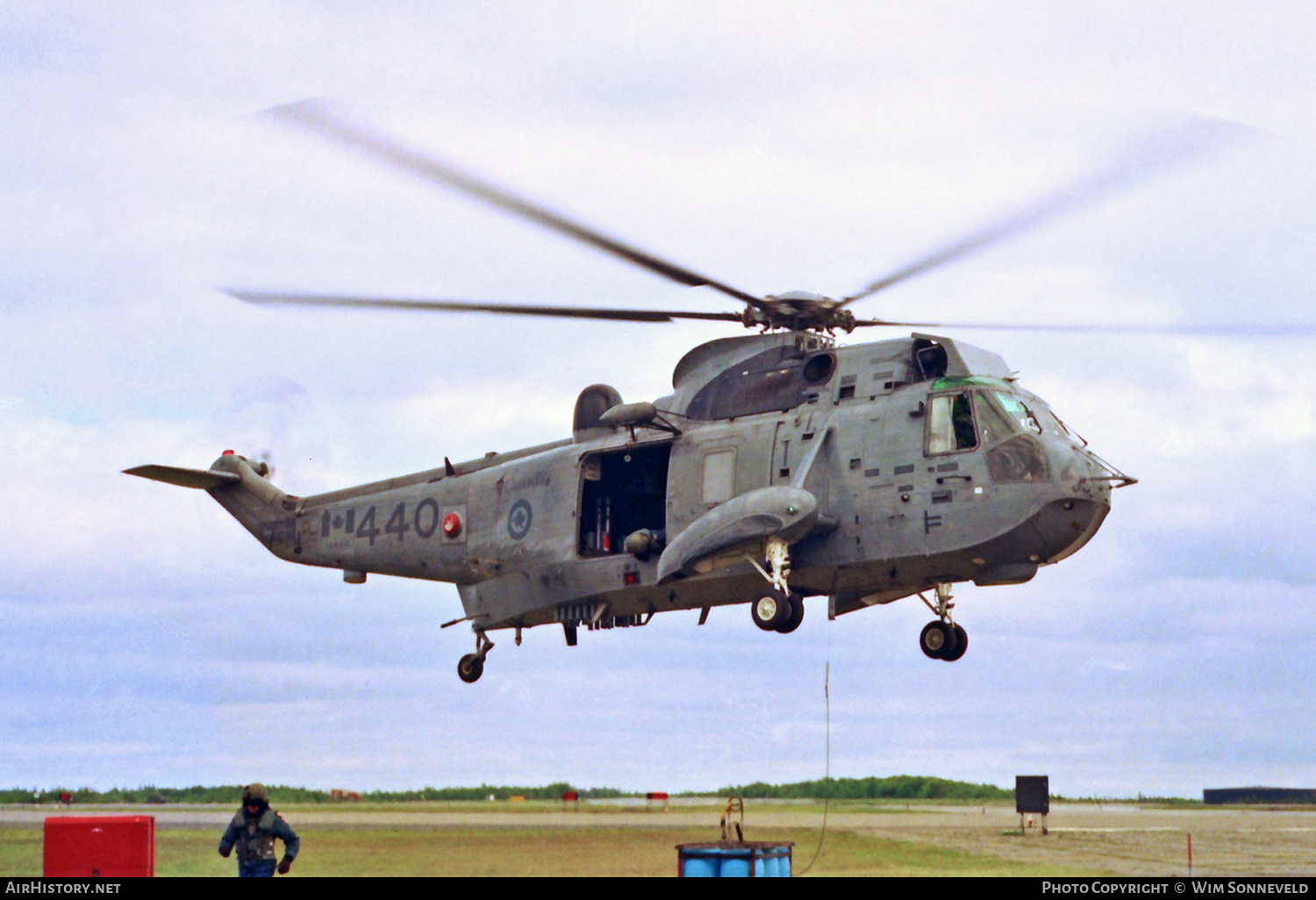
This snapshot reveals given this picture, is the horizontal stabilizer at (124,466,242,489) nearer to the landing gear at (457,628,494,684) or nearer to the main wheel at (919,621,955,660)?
the landing gear at (457,628,494,684)

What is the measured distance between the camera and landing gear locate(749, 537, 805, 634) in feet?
70.3

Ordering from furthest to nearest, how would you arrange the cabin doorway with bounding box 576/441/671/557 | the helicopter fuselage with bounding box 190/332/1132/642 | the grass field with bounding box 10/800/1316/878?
the cabin doorway with bounding box 576/441/671/557 < the helicopter fuselage with bounding box 190/332/1132/642 < the grass field with bounding box 10/800/1316/878

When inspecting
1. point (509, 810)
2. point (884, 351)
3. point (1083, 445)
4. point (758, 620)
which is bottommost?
point (509, 810)

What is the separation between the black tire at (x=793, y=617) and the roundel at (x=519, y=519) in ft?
18.0

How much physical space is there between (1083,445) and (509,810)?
16411 mm

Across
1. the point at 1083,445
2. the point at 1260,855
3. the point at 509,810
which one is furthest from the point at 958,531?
the point at 509,810

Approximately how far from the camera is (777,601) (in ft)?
71.4

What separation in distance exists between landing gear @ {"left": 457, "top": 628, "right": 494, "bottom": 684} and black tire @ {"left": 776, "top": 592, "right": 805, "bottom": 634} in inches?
275

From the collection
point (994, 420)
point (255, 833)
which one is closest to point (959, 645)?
point (994, 420)

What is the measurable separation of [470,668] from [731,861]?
12737 millimetres

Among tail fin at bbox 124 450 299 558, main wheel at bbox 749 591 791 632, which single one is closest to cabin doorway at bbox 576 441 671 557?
main wheel at bbox 749 591 791 632

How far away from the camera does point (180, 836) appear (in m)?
23.3
